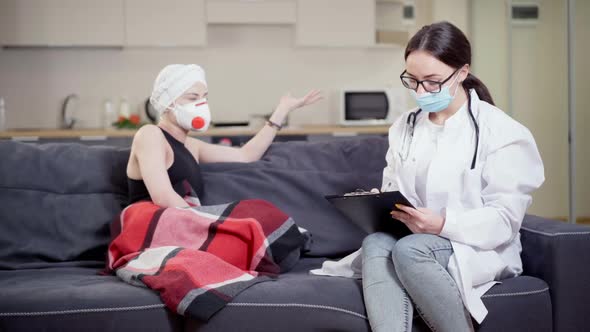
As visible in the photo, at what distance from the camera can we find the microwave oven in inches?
234

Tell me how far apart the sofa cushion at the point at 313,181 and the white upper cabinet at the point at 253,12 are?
3176 mm

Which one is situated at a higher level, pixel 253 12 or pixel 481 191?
pixel 253 12

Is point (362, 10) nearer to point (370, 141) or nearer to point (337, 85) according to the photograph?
point (337, 85)

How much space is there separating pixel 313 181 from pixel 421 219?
0.71 meters

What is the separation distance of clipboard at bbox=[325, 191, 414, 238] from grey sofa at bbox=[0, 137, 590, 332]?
20cm

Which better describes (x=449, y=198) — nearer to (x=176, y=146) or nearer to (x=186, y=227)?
(x=186, y=227)

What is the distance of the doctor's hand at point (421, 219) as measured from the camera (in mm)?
2143

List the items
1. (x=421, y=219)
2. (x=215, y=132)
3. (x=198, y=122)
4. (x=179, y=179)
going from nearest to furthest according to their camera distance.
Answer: (x=421, y=219)
(x=179, y=179)
(x=198, y=122)
(x=215, y=132)

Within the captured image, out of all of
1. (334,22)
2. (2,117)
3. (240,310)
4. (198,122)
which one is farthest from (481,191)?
(2,117)

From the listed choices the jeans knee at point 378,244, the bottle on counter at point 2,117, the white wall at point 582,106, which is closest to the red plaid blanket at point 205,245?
the jeans knee at point 378,244

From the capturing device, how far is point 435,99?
231 centimetres

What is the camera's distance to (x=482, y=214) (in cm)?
216

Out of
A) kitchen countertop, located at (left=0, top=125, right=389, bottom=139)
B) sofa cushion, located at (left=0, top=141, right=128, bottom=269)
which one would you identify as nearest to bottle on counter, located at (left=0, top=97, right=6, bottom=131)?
kitchen countertop, located at (left=0, top=125, right=389, bottom=139)

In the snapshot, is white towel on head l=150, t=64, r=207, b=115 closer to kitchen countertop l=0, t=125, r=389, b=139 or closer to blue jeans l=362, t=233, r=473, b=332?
blue jeans l=362, t=233, r=473, b=332
